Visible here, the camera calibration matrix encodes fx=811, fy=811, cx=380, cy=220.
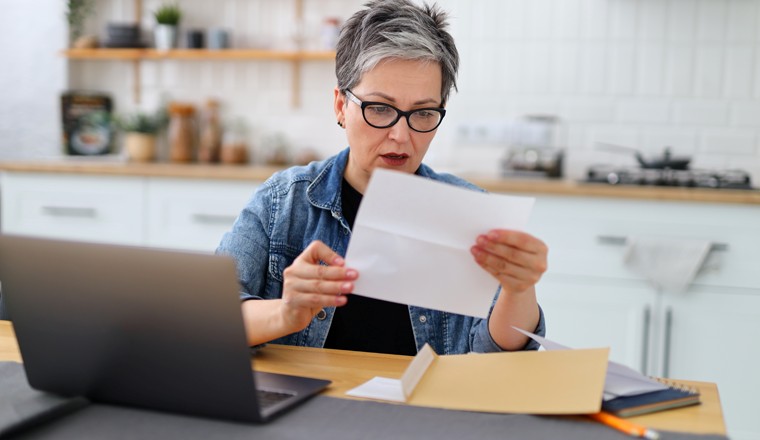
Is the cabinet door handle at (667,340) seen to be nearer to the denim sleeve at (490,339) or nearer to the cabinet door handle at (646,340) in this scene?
the cabinet door handle at (646,340)

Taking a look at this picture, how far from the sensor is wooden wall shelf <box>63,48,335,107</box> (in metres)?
3.63

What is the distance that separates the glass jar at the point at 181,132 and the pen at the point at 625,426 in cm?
314

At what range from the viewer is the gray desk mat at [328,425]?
0.90 meters

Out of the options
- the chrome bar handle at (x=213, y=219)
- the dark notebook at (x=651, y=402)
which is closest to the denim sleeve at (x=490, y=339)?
the dark notebook at (x=651, y=402)

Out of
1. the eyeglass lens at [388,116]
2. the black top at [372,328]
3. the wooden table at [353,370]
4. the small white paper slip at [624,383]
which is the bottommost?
the black top at [372,328]

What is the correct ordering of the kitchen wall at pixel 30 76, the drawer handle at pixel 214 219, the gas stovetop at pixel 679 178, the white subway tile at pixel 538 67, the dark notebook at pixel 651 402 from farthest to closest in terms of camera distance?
the kitchen wall at pixel 30 76
the white subway tile at pixel 538 67
the drawer handle at pixel 214 219
the gas stovetop at pixel 679 178
the dark notebook at pixel 651 402

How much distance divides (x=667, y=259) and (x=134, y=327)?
212cm

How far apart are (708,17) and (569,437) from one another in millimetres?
2777

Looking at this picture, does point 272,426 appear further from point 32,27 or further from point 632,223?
point 32,27

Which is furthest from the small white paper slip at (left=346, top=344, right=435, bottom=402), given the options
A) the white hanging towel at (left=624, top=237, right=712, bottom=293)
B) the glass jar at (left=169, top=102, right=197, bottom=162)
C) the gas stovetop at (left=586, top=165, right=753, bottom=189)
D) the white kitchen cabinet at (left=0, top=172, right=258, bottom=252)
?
the glass jar at (left=169, top=102, right=197, bottom=162)

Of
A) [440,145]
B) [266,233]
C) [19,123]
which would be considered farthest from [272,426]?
[19,123]

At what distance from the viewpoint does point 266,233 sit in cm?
153

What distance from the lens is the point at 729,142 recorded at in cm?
325

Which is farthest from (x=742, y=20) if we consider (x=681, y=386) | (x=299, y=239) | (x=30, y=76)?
(x=30, y=76)
